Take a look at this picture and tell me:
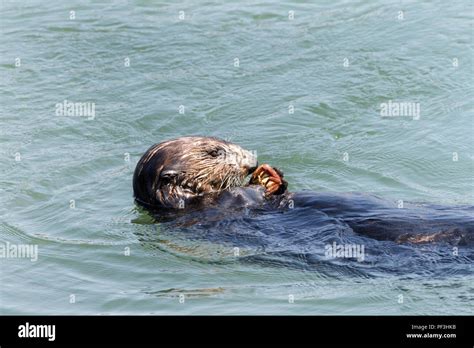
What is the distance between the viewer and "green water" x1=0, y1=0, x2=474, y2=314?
23.1 ft

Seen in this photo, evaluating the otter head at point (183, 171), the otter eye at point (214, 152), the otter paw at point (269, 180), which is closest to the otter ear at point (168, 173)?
the otter head at point (183, 171)

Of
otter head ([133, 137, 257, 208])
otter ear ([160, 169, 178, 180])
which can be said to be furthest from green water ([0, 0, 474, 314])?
otter ear ([160, 169, 178, 180])

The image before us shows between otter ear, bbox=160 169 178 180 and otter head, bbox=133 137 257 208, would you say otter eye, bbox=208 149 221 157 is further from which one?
otter ear, bbox=160 169 178 180

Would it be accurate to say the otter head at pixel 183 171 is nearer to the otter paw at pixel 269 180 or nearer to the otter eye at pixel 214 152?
the otter eye at pixel 214 152

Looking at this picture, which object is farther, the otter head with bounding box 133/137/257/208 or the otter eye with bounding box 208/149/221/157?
the otter eye with bounding box 208/149/221/157

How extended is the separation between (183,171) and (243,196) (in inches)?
22.2

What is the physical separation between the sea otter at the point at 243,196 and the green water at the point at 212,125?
370mm

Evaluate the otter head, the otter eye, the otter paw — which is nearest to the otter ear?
the otter head

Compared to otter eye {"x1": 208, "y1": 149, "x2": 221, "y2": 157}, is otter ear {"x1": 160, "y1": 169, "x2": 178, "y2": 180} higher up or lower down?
lower down

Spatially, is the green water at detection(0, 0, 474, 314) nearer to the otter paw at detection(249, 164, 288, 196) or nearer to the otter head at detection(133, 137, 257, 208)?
the otter head at detection(133, 137, 257, 208)

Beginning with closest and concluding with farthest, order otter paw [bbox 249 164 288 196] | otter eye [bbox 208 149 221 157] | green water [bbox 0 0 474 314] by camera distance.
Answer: green water [bbox 0 0 474 314] < otter paw [bbox 249 164 288 196] < otter eye [bbox 208 149 221 157]

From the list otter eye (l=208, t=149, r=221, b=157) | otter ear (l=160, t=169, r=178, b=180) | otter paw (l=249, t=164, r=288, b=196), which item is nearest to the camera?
otter ear (l=160, t=169, r=178, b=180)

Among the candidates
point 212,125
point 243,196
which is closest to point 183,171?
point 243,196

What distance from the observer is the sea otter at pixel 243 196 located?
23.4ft
